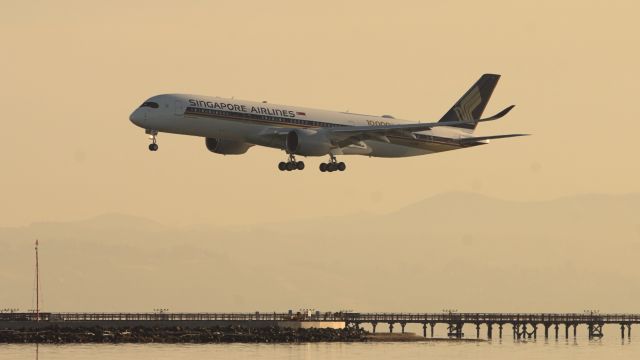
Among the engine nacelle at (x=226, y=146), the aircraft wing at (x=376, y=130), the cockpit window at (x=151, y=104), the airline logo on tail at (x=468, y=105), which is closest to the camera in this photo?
the cockpit window at (x=151, y=104)

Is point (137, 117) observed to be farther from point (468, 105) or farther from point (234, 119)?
point (468, 105)

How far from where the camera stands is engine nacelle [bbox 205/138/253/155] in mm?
115438

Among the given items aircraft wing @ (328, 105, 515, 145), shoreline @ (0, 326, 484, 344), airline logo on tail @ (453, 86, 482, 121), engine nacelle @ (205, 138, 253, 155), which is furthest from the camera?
shoreline @ (0, 326, 484, 344)

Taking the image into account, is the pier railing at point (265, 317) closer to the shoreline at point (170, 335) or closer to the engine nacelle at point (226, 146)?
the shoreline at point (170, 335)

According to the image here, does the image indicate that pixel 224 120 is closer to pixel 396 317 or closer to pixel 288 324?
pixel 288 324

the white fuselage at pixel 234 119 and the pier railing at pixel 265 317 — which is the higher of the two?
the white fuselage at pixel 234 119

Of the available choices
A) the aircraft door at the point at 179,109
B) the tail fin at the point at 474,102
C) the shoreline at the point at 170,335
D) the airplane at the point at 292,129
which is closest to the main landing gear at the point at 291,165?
the airplane at the point at 292,129

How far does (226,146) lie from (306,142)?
281 inches

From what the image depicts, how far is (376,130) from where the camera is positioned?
385ft

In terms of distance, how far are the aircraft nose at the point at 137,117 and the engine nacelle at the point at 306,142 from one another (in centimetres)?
1158

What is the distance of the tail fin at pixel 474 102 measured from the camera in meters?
141

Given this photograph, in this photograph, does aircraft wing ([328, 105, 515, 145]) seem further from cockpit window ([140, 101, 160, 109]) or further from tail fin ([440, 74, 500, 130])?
tail fin ([440, 74, 500, 130])

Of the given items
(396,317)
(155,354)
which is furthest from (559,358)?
(155,354)

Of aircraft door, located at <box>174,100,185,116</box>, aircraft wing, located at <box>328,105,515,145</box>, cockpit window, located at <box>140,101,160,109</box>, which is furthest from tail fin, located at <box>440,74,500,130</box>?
cockpit window, located at <box>140,101,160,109</box>
